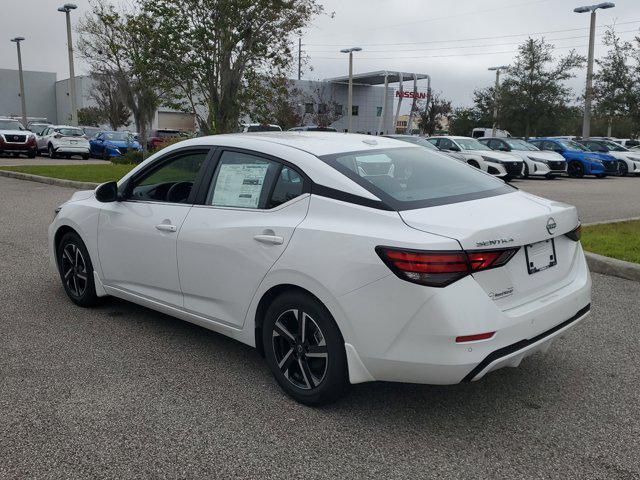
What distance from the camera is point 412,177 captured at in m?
3.84

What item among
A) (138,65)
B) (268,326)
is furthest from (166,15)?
(268,326)

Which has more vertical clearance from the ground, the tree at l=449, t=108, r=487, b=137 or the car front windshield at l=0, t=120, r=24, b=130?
the tree at l=449, t=108, r=487, b=137

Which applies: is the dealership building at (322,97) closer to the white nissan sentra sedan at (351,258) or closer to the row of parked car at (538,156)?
the row of parked car at (538,156)

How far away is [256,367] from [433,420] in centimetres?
130

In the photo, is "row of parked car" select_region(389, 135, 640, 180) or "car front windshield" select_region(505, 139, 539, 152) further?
"car front windshield" select_region(505, 139, 539, 152)

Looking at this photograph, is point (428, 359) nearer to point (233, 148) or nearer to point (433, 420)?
point (433, 420)

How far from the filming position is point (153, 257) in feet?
14.7

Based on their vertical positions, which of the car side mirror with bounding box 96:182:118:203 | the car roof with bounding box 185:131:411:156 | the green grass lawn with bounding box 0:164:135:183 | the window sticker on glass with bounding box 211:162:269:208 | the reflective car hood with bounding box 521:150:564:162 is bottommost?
the green grass lawn with bounding box 0:164:135:183

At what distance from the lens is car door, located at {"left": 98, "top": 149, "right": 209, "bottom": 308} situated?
4363 mm

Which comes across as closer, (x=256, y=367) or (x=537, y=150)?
(x=256, y=367)

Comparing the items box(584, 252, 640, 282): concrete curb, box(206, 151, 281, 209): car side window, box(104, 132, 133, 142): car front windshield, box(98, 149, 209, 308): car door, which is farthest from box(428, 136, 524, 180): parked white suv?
box(206, 151, 281, 209): car side window

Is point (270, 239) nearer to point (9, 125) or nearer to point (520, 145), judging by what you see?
point (520, 145)

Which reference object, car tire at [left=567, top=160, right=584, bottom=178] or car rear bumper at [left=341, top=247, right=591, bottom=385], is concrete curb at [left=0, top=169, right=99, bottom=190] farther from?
car tire at [left=567, top=160, right=584, bottom=178]

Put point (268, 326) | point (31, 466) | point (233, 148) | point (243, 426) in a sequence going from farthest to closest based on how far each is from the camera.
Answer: point (233, 148), point (268, 326), point (243, 426), point (31, 466)
